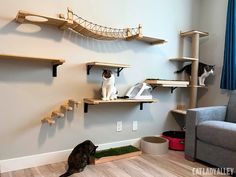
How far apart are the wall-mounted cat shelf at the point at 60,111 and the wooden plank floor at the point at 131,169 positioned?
47 cm

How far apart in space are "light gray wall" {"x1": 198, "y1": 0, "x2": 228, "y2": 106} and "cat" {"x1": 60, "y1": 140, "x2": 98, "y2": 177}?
1934mm

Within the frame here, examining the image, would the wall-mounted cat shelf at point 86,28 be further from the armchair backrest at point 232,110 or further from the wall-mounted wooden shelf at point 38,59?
the armchair backrest at point 232,110

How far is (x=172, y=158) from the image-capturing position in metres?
2.45

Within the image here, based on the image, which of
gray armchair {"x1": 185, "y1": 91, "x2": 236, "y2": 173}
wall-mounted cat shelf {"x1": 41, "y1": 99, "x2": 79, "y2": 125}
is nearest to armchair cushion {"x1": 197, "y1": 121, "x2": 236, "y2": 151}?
gray armchair {"x1": 185, "y1": 91, "x2": 236, "y2": 173}

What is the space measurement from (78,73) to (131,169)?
45.4 inches

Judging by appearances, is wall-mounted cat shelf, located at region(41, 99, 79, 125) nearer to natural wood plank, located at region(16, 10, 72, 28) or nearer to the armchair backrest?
natural wood plank, located at region(16, 10, 72, 28)

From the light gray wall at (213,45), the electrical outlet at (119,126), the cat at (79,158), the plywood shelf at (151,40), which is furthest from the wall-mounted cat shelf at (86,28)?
the cat at (79,158)

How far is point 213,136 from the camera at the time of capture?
2082 mm

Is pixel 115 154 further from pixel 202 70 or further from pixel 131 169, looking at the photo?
pixel 202 70

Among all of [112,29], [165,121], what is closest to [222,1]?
[112,29]

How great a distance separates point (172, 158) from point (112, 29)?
5.49 feet

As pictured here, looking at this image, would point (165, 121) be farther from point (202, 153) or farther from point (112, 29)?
point (112, 29)

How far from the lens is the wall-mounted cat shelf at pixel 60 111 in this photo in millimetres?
2117

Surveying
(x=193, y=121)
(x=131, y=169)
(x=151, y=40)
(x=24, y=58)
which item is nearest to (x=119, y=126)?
(x=131, y=169)
